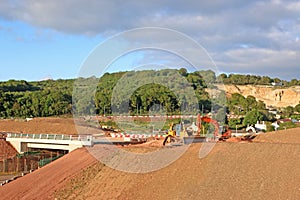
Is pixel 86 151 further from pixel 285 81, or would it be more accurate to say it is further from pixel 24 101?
pixel 285 81

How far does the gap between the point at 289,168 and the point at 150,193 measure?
684 cm

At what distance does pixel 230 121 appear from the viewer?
241 feet

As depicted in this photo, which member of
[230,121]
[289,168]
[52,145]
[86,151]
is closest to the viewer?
[289,168]

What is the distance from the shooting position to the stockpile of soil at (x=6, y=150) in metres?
40.5

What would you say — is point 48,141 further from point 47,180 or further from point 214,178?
point 214,178

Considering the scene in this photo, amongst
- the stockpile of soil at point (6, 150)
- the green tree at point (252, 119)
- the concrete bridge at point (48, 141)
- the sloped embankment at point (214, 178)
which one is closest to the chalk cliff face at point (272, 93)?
the green tree at point (252, 119)

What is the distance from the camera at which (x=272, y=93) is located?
148250 mm

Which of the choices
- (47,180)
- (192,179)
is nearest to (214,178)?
(192,179)

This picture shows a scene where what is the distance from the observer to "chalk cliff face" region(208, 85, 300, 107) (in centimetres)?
14300

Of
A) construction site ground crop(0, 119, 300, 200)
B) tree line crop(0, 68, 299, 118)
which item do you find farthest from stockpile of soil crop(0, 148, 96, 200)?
tree line crop(0, 68, 299, 118)

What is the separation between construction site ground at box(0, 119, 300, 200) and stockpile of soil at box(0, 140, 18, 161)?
12.0 meters

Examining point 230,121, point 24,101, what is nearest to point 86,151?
point 230,121

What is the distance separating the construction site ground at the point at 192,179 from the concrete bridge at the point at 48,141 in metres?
6.31

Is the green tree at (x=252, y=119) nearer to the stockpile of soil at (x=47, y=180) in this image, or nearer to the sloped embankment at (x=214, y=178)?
the stockpile of soil at (x=47, y=180)
